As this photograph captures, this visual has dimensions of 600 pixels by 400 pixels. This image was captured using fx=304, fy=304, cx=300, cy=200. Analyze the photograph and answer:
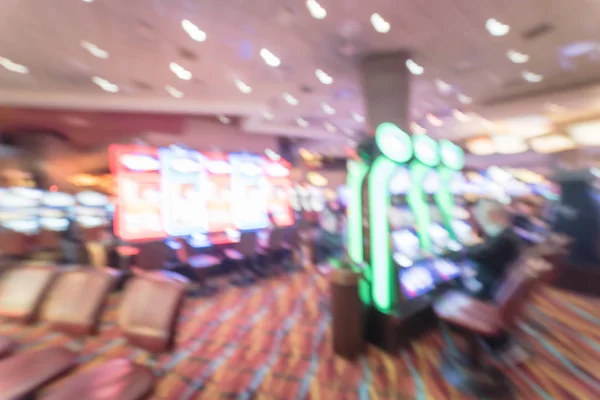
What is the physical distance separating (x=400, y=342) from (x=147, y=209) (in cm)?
371

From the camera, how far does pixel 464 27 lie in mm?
3006

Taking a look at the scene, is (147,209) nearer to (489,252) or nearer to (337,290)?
(337,290)

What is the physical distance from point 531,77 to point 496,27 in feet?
6.94

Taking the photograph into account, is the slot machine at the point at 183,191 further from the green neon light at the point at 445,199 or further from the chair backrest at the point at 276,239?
the green neon light at the point at 445,199

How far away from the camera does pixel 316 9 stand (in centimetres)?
260

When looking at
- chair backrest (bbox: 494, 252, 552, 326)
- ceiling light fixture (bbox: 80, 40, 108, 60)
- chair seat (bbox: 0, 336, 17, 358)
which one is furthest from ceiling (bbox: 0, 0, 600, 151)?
chair seat (bbox: 0, 336, 17, 358)

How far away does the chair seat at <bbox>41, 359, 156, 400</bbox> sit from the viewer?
4.88 feet

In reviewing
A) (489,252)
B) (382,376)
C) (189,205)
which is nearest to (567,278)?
(489,252)

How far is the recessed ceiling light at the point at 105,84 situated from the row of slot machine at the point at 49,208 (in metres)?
1.62

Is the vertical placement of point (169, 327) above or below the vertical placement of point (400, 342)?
above

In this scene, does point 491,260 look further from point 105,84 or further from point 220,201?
point 105,84

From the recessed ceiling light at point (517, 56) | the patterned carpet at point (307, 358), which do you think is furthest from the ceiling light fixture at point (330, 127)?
the patterned carpet at point (307, 358)

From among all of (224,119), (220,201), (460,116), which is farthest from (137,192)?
(460,116)

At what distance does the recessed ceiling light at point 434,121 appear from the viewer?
22.3 feet
